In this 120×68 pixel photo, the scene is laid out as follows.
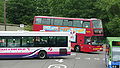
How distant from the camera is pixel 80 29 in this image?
32.5 metres

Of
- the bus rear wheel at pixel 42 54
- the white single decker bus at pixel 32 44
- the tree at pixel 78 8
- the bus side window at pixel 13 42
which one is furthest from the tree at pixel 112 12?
the bus side window at pixel 13 42

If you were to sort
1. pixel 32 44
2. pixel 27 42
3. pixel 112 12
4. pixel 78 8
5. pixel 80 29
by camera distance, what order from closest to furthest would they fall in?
pixel 27 42 → pixel 32 44 → pixel 80 29 → pixel 112 12 → pixel 78 8

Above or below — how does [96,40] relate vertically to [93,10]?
below

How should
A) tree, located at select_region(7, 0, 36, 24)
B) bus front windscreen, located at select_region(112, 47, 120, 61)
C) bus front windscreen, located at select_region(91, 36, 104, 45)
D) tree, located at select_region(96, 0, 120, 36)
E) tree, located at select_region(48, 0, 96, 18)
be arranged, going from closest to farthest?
bus front windscreen, located at select_region(112, 47, 120, 61) < bus front windscreen, located at select_region(91, 36, 104, 45) < tree, located at select_region(96, 0, 120, 36) < tree, located at select_region(48, 0, 96, 18) < tree, located at select_region(7, 0, 36, 24)

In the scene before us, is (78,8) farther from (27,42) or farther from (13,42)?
(13,42)

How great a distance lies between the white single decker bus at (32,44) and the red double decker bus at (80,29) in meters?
7.99

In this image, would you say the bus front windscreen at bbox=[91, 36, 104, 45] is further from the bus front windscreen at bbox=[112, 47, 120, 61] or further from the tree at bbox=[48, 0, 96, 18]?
the tree at bbox=[48, 0, 96, 18]

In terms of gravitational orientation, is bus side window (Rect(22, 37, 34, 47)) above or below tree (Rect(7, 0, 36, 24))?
below

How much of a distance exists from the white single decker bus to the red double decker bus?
26.2 ft

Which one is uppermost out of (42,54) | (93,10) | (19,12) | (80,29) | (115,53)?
(19,12)

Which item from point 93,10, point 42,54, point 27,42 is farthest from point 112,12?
point 27,42

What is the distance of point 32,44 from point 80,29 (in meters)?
10.2

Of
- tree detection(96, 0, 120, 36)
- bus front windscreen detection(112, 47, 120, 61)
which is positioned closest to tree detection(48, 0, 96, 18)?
tree detection(96, 0, 120, 36)

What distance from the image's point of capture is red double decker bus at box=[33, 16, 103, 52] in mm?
31547
